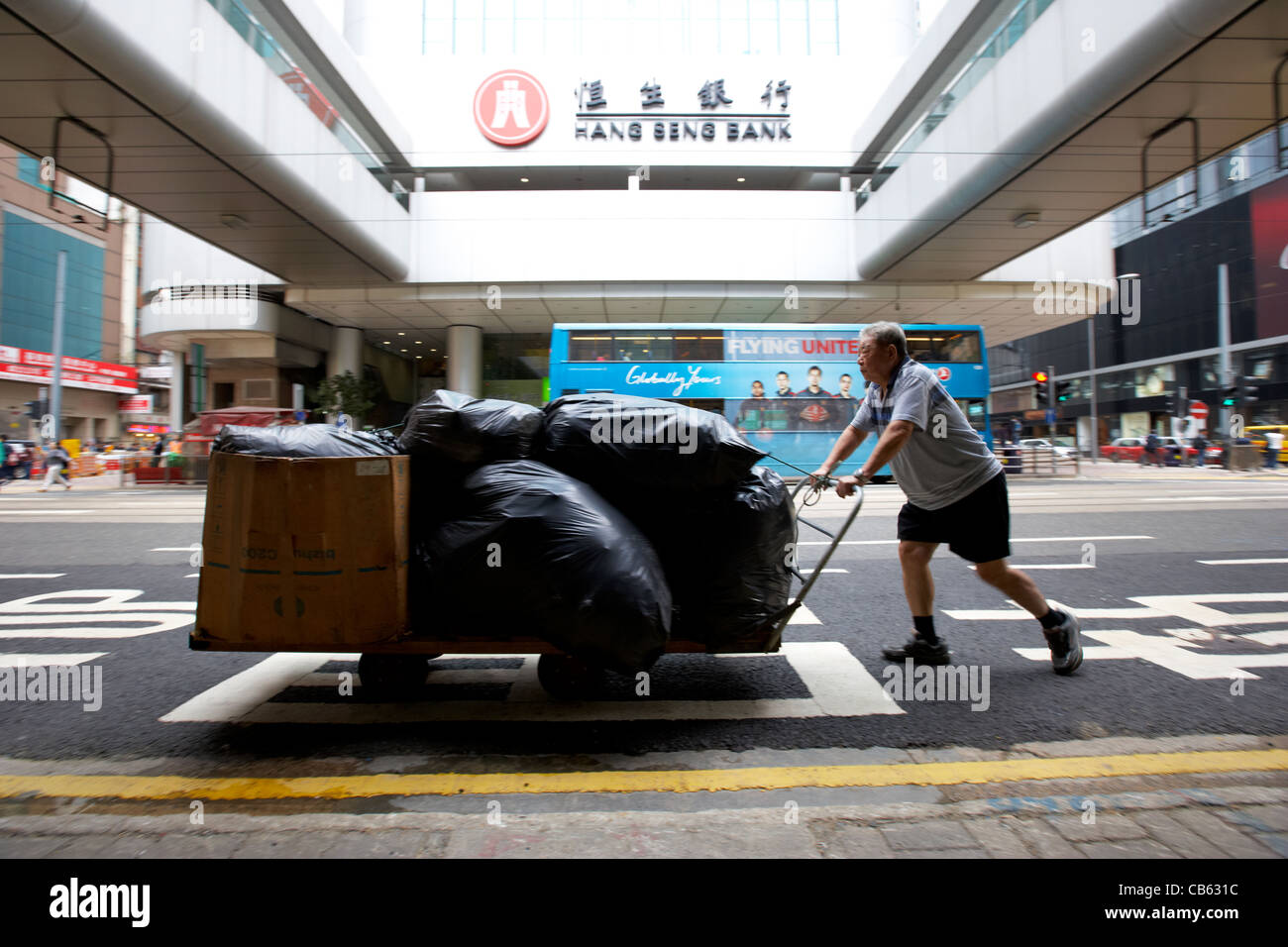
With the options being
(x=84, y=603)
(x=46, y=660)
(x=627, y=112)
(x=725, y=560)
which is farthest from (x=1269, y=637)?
(x=627, y=112)

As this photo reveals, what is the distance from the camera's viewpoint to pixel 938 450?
112 inches

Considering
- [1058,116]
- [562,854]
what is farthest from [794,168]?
[562,854]

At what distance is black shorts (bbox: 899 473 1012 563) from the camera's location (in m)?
2.80

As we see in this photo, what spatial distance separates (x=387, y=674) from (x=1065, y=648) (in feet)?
9.74

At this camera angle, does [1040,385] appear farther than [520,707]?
Yes

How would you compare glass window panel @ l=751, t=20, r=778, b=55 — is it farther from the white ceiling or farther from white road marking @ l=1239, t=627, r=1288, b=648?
white road marking @ l=1239, t=627, r=1288, b=648

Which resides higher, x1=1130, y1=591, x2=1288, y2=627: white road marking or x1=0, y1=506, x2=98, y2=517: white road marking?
x1=0, y1=506, x2=98, y2=517: white road marking

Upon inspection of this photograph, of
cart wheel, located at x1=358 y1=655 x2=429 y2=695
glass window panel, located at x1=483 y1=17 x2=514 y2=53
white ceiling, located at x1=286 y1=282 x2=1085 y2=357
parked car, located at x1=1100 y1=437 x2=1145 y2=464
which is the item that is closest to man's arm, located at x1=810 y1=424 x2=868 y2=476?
cart wheel, located at x1=358 y1=655 x2=429 y2=695

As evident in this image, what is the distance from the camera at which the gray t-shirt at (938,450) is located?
2.81 m

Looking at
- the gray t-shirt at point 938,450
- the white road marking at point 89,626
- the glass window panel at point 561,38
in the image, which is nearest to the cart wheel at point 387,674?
the white road marking at point 89,626

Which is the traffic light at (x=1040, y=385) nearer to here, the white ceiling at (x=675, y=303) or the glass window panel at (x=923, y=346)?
the white ceiling at (x=675, y=303)

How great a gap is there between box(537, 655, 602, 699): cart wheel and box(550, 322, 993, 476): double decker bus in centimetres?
1187

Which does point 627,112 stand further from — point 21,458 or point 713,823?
point 713,823

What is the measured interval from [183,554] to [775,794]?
6.21 m
